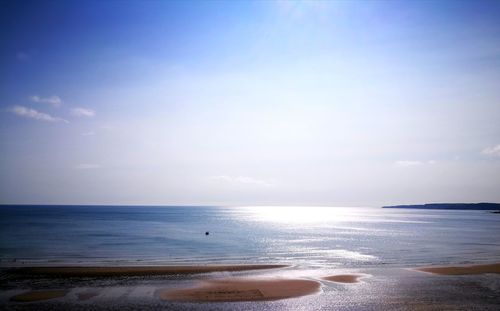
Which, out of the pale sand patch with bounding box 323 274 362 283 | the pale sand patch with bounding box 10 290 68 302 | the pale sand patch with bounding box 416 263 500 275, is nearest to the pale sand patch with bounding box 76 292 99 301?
the pale sand patch with bounding box 10 290 68 302

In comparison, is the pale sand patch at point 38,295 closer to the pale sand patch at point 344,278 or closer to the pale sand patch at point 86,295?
the pale sand patch at point 86,295

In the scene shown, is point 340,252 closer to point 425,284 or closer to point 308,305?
point 425,284

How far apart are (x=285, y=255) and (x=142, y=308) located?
28.3m

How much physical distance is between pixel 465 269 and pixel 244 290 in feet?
78.2

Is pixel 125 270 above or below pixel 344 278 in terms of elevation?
below

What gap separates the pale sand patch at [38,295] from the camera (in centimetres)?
2315

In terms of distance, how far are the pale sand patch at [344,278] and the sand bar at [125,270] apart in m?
7.32

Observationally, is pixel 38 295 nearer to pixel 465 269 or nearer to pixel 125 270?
pixel 125 270

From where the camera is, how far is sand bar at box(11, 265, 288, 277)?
104 ft

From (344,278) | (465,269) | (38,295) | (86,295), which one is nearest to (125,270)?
(86,295)

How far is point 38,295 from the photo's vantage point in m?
24.2

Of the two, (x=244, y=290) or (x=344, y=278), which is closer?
(x=244, y=290)

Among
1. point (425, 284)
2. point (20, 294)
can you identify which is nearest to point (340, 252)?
point (425, 284)

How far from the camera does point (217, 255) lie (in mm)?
47000
